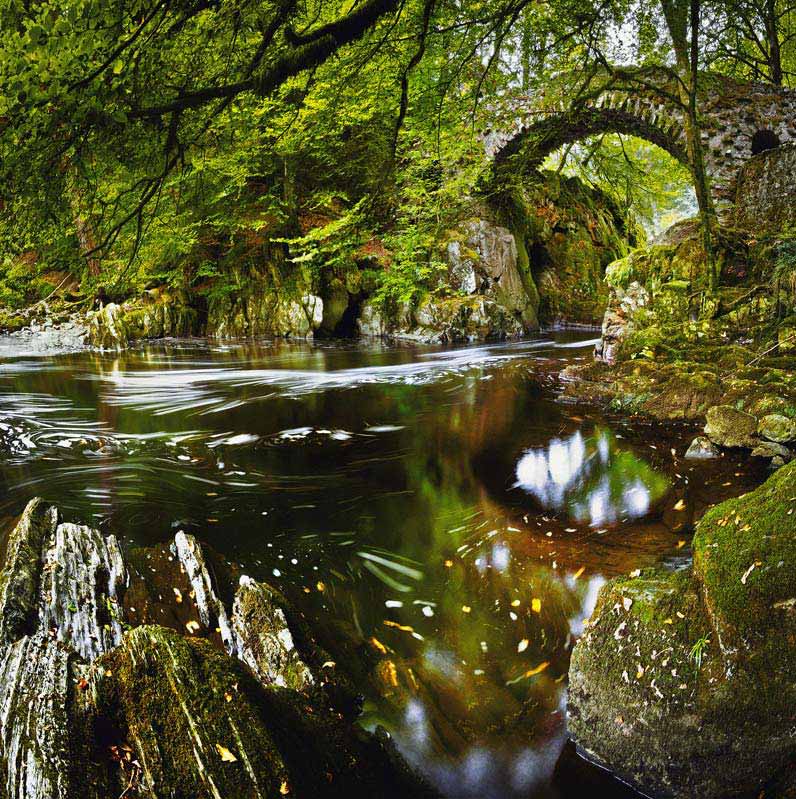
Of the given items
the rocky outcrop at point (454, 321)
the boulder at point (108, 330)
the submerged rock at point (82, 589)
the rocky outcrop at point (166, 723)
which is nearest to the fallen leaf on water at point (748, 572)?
the rocky outcrop at point (166, 723)

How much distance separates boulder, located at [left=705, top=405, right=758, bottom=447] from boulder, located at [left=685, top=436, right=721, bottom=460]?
0.11 metres

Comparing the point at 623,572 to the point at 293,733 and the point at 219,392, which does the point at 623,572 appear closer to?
the point at 293,733

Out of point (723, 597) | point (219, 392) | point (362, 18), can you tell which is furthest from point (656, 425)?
point (219, 392)

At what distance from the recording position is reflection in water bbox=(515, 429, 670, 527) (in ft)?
14.1

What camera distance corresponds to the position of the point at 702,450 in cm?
517

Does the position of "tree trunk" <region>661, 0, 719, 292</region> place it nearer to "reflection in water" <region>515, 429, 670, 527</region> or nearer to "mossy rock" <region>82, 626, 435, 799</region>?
"reflection in water" <region>515, 429, 670, 527</region>

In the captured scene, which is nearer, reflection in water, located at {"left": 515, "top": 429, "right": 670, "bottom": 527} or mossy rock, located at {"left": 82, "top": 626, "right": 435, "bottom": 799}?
mossy rock, located at {"left": 82, "top": 626, "right": 435, "bottom": 799}

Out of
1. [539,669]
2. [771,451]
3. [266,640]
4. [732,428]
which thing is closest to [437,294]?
[732,428]

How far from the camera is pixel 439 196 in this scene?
11758 millimetres

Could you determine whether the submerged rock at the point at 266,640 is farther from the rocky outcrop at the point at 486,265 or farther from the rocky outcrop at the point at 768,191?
the rocky outcrop at the point at 486,265

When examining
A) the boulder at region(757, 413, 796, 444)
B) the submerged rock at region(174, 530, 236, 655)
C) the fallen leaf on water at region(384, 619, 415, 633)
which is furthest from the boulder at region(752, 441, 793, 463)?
the submerged rock at region(174, 530, 236, 655)

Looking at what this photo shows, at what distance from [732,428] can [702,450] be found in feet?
1.32

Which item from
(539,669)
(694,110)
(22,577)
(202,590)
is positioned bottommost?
(539,669)

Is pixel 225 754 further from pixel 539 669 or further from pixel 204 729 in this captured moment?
pixel 539 669
